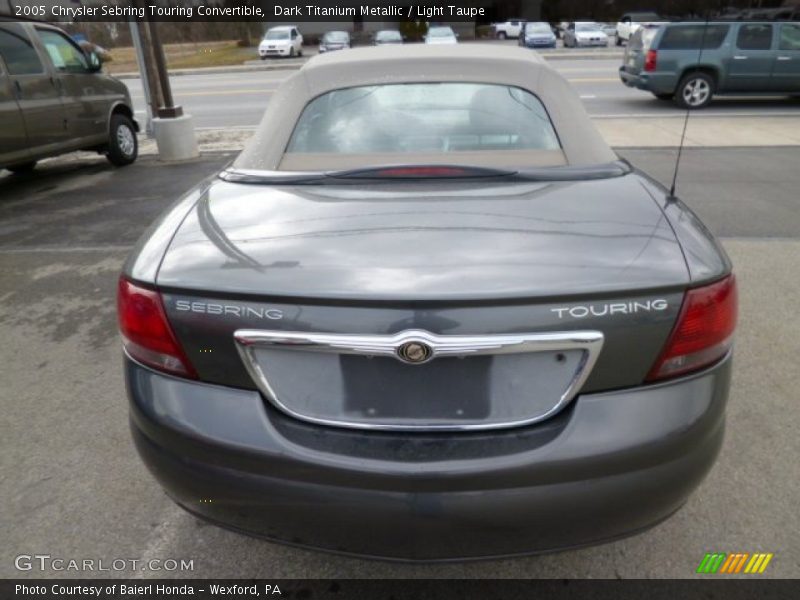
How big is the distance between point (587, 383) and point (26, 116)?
791 cm

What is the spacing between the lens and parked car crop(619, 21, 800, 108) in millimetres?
12609

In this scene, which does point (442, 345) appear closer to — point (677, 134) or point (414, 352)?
point (414, 352)

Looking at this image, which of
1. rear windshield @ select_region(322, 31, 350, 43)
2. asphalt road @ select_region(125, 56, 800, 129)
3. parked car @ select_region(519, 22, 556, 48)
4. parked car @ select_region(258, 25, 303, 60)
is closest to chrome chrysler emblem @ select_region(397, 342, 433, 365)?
asphalt road @ select_region(125, 56, 800, 129)

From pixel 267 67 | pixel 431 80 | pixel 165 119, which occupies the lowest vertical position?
pixel 267 67

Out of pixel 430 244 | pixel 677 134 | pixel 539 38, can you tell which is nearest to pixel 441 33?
pixel 539 38

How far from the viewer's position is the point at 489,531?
1.60 meters

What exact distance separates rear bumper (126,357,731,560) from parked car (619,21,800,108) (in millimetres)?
12787

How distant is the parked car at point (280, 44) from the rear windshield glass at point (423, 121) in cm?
3157

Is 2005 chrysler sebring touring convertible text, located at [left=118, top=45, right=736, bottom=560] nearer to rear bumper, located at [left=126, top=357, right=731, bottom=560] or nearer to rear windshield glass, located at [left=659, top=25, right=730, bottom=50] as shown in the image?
rear bumper, located at [left=126, top=357, right=731, bottom=560]

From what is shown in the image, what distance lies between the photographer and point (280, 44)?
1237 inches

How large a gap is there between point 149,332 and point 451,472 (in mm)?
929

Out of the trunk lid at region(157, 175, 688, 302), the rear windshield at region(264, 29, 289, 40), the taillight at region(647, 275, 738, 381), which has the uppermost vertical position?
the trunk lid at region(157, 175, 688, 302)

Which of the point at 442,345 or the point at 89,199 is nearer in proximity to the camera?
the point at 442,345

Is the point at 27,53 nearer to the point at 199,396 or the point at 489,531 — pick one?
the point at 199,396
